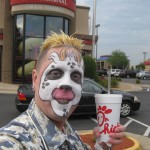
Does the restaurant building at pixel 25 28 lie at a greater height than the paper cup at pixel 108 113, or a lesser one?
greater

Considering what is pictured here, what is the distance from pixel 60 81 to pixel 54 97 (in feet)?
0.30

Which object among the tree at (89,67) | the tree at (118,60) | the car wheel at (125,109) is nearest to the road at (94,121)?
the car wheel at (125,109)

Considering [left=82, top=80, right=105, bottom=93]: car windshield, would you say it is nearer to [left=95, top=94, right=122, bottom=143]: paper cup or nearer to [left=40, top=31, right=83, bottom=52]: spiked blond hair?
[left=95, top=94, right=122, bottom=143]: paper cup

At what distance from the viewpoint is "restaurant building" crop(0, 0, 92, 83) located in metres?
24.5

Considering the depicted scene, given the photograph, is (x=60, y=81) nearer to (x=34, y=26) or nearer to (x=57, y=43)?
(x=57, y=43)

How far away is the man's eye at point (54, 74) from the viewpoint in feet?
6.26

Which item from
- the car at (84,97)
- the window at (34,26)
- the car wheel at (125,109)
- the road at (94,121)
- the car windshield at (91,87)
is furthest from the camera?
the window at (34,26)

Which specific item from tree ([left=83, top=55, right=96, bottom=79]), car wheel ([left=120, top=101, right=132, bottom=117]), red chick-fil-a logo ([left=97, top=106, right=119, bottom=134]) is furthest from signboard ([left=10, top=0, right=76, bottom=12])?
red chick-fil-a logo ([left=97, top=106, right=119, bottom=134])

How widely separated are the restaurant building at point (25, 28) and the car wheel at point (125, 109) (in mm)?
12163

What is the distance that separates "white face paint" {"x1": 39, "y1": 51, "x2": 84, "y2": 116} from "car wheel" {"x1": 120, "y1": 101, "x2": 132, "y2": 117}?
11.1m

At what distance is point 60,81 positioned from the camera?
188cm

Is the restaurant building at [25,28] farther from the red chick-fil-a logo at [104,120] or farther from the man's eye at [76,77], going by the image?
the man's eye at [76,77]

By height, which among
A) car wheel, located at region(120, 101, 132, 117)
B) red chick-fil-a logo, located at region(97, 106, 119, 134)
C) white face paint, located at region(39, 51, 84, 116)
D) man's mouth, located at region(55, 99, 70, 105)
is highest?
white face paint, located at region(39, 51, 84, 116)

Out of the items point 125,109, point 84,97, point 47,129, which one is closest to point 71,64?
point 47,129
